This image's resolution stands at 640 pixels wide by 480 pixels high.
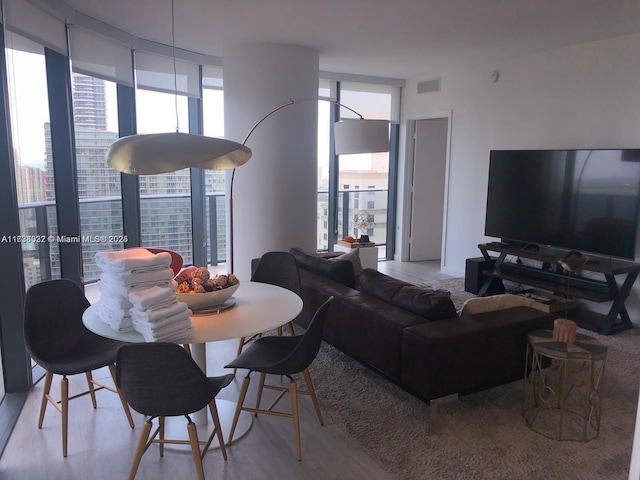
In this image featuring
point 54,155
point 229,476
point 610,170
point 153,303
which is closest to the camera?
point 153,303

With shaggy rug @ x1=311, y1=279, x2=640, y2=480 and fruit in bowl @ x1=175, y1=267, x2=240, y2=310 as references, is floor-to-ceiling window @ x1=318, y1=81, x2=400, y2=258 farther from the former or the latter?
fruit in bowl @ x1=175, y1=267, x2=240, y2=310

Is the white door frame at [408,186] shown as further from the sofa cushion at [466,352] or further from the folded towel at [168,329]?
the folded towel at [168,329]

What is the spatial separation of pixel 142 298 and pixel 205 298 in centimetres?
47

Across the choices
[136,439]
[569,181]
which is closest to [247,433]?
[136,439]

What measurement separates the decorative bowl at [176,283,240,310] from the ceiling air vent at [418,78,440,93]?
5.13m

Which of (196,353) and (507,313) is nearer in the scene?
(196,353)

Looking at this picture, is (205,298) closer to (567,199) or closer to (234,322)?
(234,322)

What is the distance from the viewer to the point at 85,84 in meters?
4.70

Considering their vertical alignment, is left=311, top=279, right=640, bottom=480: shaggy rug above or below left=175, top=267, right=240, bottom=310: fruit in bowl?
below

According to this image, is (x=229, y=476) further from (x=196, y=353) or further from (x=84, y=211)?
(x=84, y=211)

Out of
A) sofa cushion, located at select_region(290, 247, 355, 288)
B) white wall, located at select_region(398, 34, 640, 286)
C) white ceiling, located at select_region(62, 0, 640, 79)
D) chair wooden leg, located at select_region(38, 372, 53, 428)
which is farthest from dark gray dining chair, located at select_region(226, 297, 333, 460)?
white wall, located at select_region(398, 34, 640, 286)

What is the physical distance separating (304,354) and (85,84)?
3.62m

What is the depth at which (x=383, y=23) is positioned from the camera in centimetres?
433

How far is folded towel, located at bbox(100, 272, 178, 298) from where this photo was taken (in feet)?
7.95
